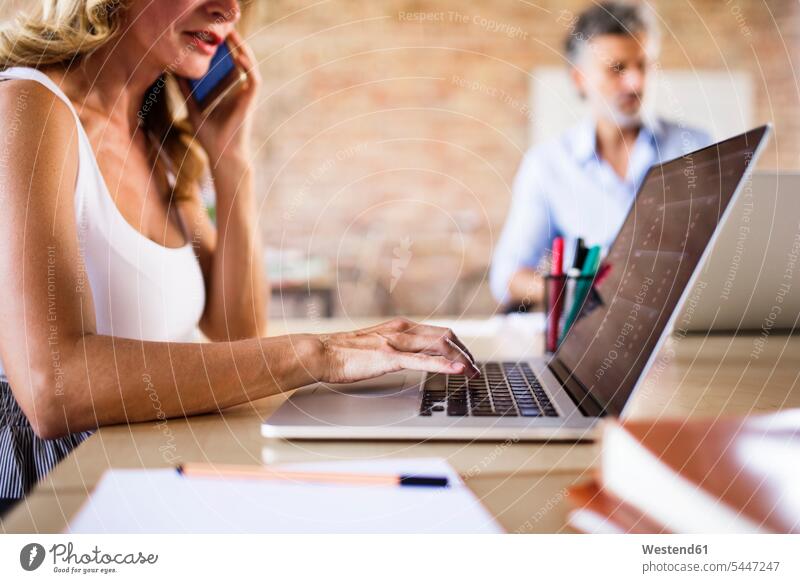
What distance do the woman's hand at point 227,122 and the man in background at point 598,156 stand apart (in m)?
0.59

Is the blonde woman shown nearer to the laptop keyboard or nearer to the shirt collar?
the laptop keyboard

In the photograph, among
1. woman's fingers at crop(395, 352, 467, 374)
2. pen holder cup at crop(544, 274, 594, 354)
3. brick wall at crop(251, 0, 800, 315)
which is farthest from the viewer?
brick wall at crop(251, 0, 800, 315)

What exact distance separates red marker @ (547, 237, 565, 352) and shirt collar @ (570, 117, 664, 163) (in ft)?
2.54

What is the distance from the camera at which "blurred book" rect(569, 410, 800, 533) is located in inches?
15.3

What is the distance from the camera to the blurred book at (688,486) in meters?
0.39

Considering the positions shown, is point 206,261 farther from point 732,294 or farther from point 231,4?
point 732,294

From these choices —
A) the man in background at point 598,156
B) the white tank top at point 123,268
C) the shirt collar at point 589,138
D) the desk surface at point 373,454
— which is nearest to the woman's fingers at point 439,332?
the desk surface at point 373,454

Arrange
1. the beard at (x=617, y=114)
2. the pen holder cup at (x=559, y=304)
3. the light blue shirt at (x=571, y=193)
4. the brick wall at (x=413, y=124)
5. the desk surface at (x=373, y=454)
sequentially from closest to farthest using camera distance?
the desk surface at (x=373, y=454) < the pen holder cup at (x=559, y=304) < the light blue shirt at (x=571, y=193) < the beard at (x=617, y=114) < the brick wall at (x=413, y=124)

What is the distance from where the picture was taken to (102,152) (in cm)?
66

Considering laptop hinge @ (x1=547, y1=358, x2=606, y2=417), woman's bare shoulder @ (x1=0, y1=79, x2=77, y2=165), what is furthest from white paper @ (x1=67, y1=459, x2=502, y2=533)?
woman's bare shoulder @ (x1=0, y1=79, x2=77, y2=165)

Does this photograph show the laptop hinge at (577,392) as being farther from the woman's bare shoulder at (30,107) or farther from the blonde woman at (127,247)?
the woman's bare shoulder at (30,107)

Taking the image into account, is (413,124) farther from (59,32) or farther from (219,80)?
(59,32)
